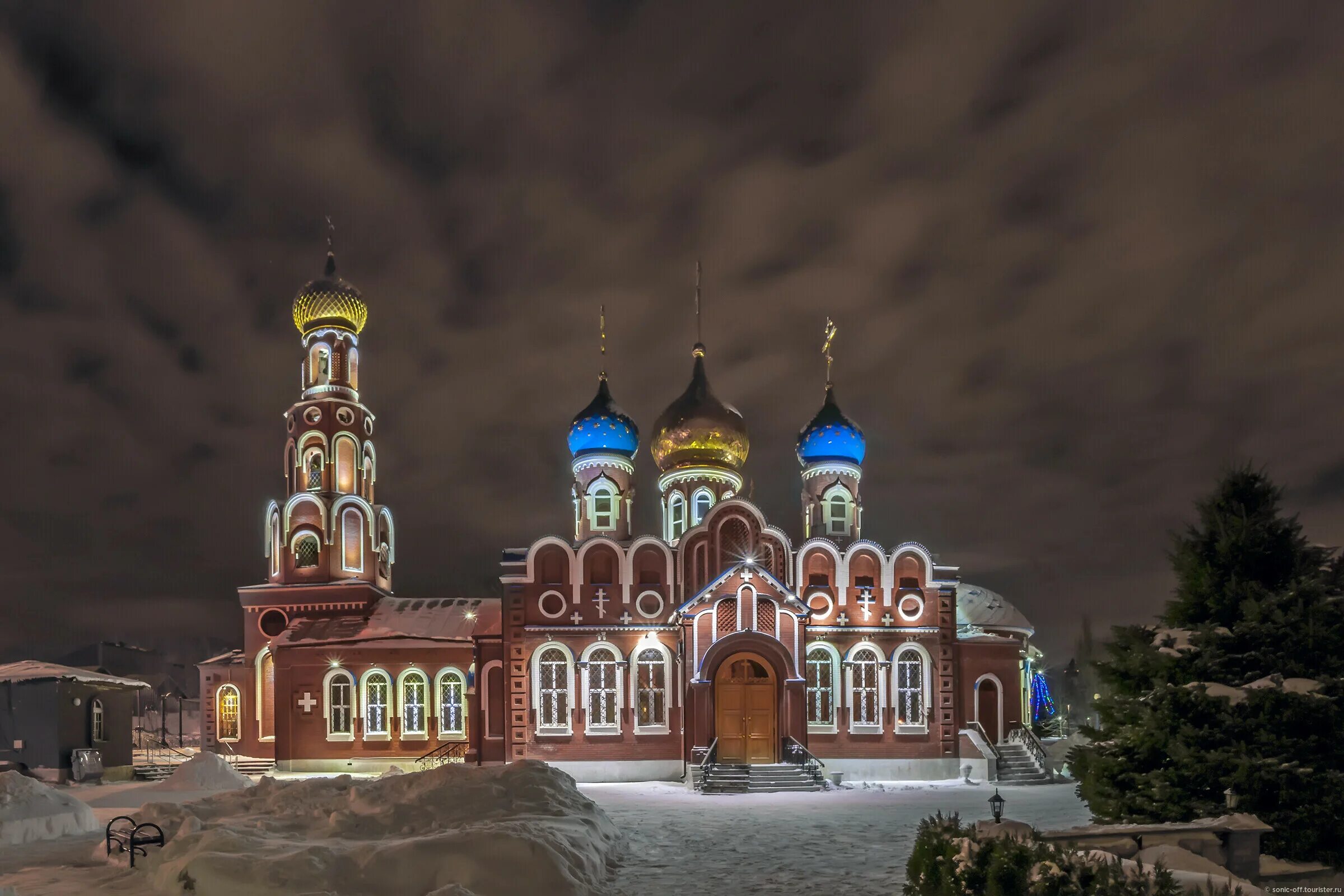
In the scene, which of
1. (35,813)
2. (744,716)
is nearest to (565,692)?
(744,716)

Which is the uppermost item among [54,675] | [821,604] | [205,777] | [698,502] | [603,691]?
[698,502]

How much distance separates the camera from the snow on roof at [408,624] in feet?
102

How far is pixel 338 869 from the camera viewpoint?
11031mm

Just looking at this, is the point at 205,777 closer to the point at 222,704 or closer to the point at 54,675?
the point at 54,675

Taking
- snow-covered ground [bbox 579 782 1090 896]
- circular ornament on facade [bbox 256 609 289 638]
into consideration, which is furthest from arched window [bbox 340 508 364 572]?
snow-covered ground [bbox 579 782 1090 896]

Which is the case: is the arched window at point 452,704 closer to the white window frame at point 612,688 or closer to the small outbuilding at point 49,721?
the white window frame at point 612,688

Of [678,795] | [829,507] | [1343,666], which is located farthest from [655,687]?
[1343,666]

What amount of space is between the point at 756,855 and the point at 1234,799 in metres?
5.58

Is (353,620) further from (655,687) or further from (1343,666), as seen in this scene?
(1343,666)

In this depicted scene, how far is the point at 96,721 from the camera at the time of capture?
2822 cm

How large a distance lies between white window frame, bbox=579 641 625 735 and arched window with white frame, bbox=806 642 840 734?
15.4 ft

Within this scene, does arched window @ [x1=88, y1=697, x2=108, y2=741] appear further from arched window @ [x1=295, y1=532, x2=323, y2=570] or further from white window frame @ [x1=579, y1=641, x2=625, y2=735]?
white window frame @ [x1=579, y1=641, x2=625, y2=735]

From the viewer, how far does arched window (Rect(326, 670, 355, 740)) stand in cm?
3066

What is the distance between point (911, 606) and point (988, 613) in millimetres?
5220
